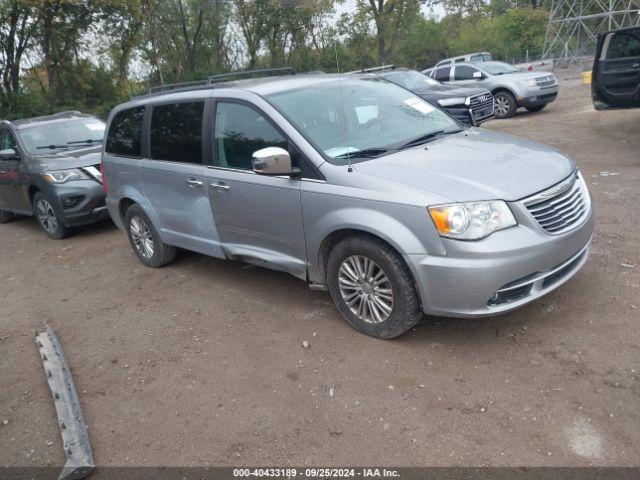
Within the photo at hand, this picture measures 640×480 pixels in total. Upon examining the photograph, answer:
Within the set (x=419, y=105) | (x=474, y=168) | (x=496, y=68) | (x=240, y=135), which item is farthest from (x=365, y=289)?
(x=496, y=68)

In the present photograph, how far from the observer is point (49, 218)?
26.5 ft

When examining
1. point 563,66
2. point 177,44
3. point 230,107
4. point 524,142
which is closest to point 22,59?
point 177,44

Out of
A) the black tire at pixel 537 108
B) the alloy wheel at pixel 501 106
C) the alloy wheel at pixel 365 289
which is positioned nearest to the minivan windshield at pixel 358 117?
the alloy wheel at pixel 365 289

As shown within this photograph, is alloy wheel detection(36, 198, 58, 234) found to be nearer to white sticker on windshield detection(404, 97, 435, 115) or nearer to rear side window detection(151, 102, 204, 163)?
rear side window detection(151, 102, 204, 163)

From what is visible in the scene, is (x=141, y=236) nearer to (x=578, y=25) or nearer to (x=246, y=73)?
(x=246, y=73)

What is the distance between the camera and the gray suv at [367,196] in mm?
3416

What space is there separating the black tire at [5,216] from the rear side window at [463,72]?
1120 centimetres

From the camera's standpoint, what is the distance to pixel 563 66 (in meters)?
30.3

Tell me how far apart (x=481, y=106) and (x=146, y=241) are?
8980 mm

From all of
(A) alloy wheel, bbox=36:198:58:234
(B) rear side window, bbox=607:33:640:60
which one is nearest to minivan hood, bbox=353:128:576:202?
(A) alloy wheel, bbox=36:198:58:234

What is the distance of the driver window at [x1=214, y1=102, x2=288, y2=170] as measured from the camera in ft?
14.0

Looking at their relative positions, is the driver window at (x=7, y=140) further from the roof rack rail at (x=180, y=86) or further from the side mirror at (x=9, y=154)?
the roof rack rail at (x=180, y=86)

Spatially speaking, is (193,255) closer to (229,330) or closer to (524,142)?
(229,330)

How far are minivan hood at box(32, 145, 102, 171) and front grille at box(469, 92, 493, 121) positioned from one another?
7764mm
